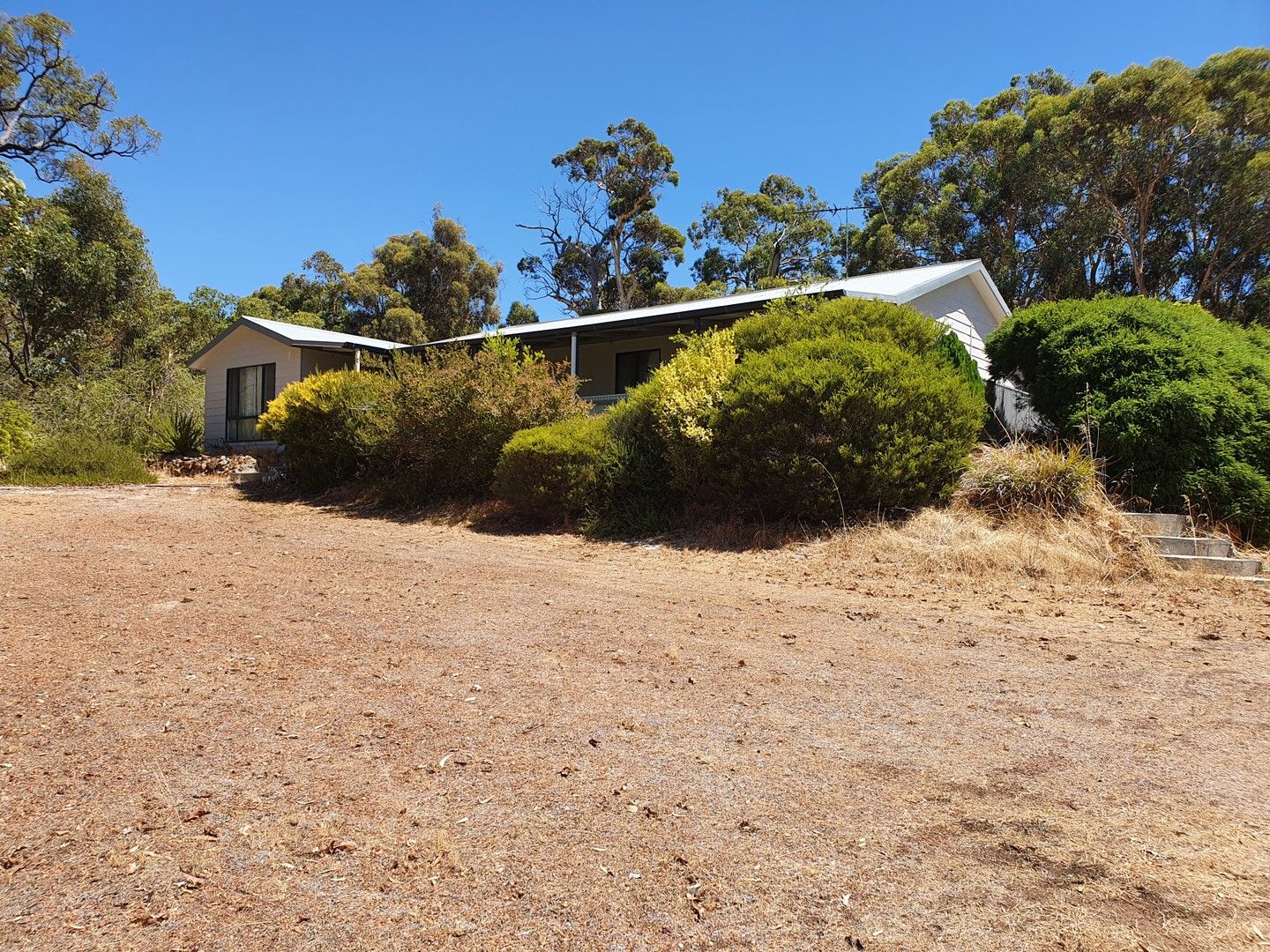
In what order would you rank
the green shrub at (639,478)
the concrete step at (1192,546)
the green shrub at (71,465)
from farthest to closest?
the green shrub at (71,465), the green shrub at (639,478), the concrete step at (1192,546)

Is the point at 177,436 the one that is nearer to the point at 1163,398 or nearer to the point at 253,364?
the point at 253,364

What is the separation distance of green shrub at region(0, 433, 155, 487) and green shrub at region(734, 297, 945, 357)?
1303 cm

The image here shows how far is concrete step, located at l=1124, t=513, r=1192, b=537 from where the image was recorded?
25.0 feet

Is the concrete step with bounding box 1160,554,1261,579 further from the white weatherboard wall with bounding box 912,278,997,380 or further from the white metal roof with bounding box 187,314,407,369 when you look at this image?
the white metal roof with bounding box 187,314,407,369

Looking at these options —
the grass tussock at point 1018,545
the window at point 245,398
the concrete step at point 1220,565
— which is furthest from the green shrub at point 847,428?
the window at point 245,398

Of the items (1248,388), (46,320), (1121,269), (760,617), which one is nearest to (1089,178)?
(1121,269)

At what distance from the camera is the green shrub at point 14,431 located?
14.3 meters

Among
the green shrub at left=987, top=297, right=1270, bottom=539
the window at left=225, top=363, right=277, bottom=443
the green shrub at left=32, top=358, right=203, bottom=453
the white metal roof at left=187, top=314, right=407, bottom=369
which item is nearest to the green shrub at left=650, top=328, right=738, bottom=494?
the green shrub at left=987, top=297, right=1270, bottom=539

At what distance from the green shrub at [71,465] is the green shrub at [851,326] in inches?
513

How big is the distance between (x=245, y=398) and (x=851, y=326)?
17.9 meters

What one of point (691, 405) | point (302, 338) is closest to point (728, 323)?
point (691, 405)

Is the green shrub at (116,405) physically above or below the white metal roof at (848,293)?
below

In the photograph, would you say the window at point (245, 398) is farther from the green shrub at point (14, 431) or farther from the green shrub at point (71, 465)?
the green shrub at point (14, 431)

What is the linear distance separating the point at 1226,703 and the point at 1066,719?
3.19ft
